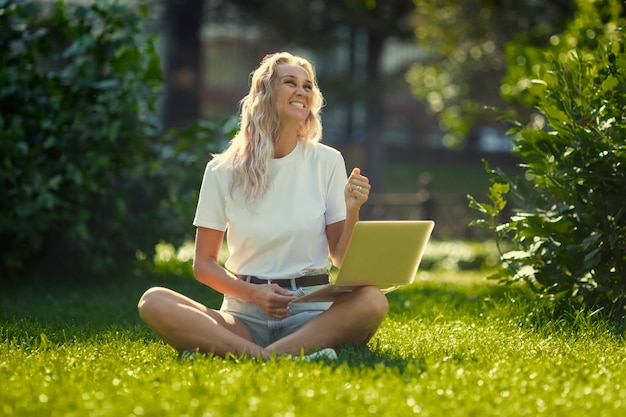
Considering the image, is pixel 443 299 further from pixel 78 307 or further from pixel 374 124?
pixel 374 124

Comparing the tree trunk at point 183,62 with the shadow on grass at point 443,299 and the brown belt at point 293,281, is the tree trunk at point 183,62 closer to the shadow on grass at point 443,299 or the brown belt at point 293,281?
the shadow on grass at point 443,299

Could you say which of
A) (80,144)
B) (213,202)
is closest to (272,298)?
(213,202)

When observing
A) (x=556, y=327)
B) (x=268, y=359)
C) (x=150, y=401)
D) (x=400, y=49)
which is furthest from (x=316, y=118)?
(x=400, y=49)


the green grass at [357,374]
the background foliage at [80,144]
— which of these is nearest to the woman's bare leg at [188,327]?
the green grass at [357,374]

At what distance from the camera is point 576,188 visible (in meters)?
5.41

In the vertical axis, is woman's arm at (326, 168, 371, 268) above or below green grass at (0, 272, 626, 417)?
above

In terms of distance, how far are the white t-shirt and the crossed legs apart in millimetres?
Answer: 289

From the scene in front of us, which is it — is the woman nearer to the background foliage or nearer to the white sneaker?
the white sneaker

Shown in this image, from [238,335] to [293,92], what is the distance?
1.15m

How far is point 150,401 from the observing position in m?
3.26

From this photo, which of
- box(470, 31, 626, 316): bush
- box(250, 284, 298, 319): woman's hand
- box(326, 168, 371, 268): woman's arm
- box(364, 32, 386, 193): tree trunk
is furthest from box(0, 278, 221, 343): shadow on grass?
box(364, 32, 386, 193): tree trunk

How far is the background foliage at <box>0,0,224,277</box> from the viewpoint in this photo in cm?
765

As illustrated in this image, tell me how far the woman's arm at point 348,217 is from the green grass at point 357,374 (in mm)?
467

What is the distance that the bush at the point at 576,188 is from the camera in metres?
5.24
